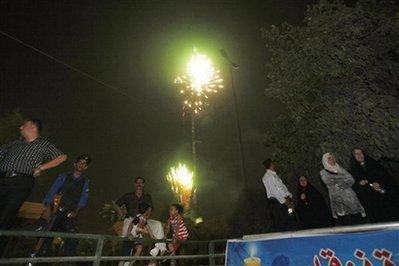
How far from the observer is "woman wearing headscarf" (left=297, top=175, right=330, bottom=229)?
284 inches

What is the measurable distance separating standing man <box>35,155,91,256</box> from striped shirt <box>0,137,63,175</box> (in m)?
1.38

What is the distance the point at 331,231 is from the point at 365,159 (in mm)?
3735

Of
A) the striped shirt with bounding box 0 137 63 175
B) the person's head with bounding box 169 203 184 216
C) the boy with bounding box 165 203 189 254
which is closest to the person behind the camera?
the striped shirt with bounding box 0 137 63 175

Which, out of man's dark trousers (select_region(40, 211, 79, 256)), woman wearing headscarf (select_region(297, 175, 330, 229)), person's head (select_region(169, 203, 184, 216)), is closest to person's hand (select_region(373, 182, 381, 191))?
woman wearing headscarf (select_region(297, 175, 330, 229))

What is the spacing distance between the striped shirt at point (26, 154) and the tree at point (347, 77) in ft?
24.4

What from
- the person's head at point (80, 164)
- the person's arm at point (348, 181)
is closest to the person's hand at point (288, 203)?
the person's arm at point (348, 181)

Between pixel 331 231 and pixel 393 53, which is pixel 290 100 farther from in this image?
pixel 331 231

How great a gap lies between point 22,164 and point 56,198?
67.0 inches

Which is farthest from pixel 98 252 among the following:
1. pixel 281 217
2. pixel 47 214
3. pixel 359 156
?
pixel 359 156

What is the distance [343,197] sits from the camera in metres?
6.33

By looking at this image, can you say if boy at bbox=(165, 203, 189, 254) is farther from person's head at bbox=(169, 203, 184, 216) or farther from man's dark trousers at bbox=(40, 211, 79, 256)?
man's dark trousers at bbox=(40, 211, 79, 256)

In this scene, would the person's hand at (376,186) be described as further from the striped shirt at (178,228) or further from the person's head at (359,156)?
the striped shirt at (178,228)

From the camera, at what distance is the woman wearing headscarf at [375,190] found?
229 inches

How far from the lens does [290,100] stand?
10422 millimetres
